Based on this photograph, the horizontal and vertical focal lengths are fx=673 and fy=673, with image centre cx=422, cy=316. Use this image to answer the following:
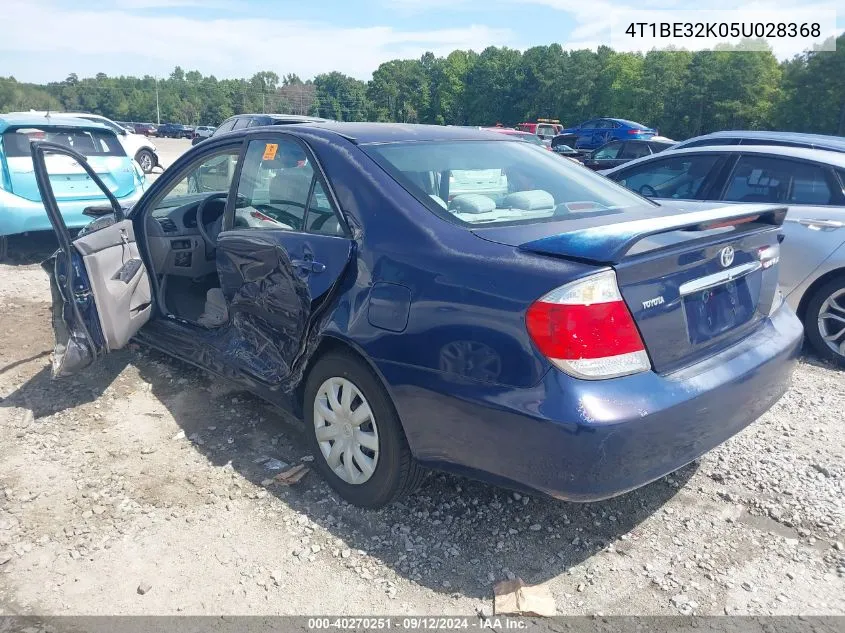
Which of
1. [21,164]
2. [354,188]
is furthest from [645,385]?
[21,164]

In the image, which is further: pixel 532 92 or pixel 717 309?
pixel 532 92

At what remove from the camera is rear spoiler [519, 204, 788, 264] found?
2.24 metres

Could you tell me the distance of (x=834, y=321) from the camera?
486cm

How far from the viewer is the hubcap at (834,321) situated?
4801mm

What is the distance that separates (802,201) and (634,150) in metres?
10.5

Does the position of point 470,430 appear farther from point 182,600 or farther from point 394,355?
point 182,600

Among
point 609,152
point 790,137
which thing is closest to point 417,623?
point 790,137


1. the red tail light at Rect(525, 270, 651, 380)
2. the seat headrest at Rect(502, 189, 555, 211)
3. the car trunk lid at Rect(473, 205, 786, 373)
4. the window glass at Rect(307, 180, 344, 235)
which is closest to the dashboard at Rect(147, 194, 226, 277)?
the window glass at Rect(307, 180, 344, 235)

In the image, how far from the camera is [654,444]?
7.59ft

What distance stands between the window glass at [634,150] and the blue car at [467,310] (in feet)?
39.0

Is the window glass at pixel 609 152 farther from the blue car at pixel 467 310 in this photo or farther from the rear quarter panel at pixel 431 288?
the rear quarter panel at pixel 431 288

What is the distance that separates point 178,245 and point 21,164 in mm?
3946

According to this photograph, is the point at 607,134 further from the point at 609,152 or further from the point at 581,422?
the point at 581,422

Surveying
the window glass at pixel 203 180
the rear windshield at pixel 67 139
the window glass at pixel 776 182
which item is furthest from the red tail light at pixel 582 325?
the rear windshield at pixel 67 139
